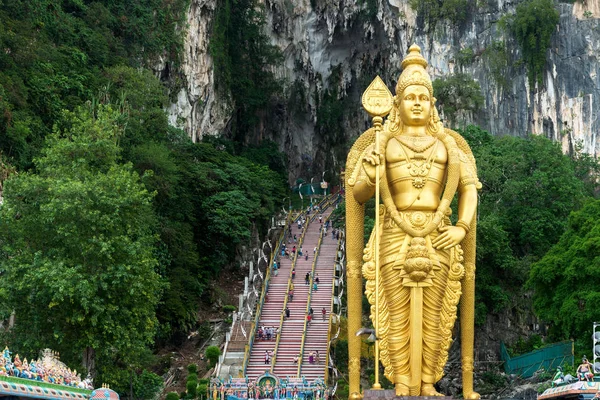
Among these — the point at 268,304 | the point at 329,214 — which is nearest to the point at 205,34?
the point at 329,214

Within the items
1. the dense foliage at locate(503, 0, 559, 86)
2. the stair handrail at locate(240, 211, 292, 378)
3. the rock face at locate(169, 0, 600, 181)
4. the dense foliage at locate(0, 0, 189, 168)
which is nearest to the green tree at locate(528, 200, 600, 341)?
the stair handrail at locate(240, 211, 292, 378)

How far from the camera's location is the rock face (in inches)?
1516

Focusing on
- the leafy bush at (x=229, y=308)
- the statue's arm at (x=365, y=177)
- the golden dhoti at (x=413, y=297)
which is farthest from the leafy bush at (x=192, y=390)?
the statue's arm at (x=365, y=177)

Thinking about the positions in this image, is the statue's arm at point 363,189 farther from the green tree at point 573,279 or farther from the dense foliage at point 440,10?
the dense foliage at point 440,10

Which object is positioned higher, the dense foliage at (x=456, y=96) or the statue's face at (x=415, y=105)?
the dense foliage at (x=456, y=96)

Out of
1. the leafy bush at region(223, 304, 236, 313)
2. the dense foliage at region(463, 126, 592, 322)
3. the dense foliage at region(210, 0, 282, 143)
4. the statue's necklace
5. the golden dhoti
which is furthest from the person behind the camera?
the dense foliage at region(210, 0, 282, 143)

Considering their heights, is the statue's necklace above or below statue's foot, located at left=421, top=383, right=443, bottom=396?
above

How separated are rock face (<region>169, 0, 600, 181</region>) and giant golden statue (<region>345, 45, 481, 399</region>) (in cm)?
2028

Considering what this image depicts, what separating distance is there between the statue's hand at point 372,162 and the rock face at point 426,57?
68.2 feet

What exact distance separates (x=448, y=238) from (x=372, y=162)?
1433 mm

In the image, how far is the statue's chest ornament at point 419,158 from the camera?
17.2m

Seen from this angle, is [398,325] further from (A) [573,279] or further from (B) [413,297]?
(A) [573,279]

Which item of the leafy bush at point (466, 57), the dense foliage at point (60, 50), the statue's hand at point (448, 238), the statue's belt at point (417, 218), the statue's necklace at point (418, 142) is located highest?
the leafy bush at point (466, 57)

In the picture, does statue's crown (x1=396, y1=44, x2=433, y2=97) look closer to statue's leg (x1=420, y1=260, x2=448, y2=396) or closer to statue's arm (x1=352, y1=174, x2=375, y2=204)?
statue's arm (x1=352, y1=174, x2=375, y2=204)
